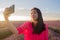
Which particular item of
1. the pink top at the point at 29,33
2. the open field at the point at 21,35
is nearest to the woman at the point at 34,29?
the pink top at the point at 29,33

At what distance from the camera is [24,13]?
2686 mm

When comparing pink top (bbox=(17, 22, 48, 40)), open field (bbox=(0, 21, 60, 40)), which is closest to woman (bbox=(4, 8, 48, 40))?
pink top (bbox=(17, 22, 48, 40))

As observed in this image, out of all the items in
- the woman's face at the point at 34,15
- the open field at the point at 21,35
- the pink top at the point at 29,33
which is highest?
the woman's face at the point at 34,15

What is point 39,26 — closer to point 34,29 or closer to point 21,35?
point 34,29

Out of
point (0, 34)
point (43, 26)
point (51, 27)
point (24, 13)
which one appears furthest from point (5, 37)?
point (43, 26)

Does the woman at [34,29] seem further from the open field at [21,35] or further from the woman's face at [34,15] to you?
the open field at [21,35]

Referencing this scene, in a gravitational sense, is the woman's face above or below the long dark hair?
above

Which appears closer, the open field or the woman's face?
the woman's face

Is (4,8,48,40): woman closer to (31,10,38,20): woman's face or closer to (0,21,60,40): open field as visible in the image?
(31,10,38,20): woman's face

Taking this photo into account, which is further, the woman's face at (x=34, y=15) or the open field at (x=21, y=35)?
the open field at (x=21, y=35)

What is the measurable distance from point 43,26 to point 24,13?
1.33 m

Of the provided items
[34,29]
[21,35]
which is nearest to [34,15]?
[34,29]

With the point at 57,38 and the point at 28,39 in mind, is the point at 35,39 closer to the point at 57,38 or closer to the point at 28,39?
the point at 28,39

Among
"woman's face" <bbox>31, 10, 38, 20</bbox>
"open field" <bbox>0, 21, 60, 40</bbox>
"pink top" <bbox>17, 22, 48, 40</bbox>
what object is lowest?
"open field" <bbox>0, 21, 60, 40</bbox>
